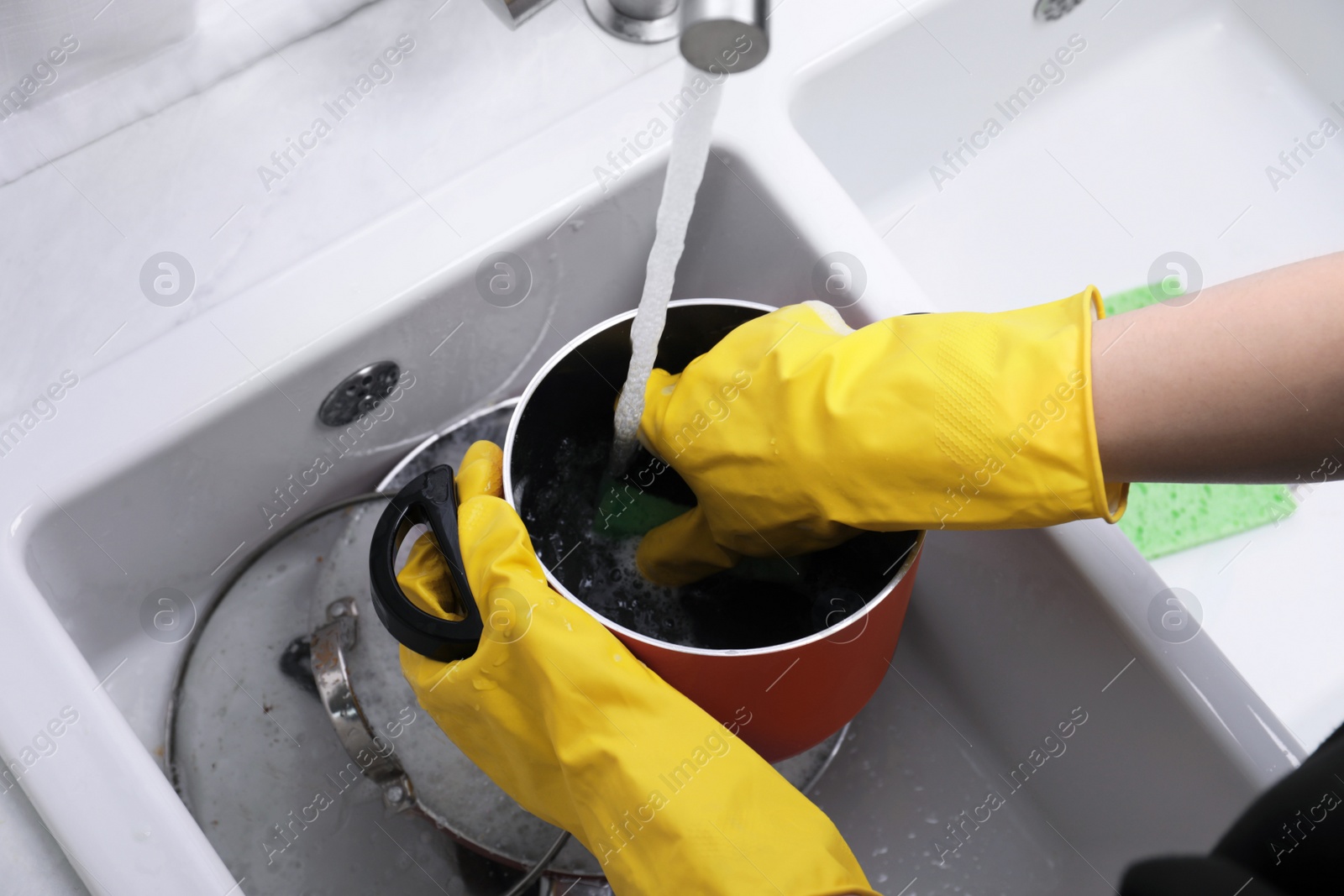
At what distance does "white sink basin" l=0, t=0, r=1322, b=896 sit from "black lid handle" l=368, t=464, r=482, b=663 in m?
0.13

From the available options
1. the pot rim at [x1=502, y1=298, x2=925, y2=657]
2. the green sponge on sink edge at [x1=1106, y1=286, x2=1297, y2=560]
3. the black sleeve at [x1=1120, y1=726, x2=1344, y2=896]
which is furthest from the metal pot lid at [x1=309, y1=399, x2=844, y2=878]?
the green sponge on sink edge at [x1=1106, y1=286, x2=1297, y2=560]

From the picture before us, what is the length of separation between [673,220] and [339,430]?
1.04 feet

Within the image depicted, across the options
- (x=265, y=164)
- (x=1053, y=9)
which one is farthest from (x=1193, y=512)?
(x=265, y=164)

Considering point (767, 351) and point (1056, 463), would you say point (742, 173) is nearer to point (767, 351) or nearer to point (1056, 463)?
point (767, 351)

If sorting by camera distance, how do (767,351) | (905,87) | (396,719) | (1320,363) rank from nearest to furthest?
(1320,363), (767,351), (396,719), (905,87)

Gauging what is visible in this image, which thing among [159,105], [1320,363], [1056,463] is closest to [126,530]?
[159,105]

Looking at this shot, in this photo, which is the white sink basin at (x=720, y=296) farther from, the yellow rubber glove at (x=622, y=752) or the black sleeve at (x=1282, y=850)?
the yellow rubber glove at (x=622, y=752)

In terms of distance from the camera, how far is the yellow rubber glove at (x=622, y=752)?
1.46 ft

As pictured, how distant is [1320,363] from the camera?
0.39 m

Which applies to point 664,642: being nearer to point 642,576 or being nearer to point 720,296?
point 642,576

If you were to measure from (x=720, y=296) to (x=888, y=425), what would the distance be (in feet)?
1.02

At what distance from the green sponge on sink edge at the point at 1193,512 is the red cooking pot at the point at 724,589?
1.13ft

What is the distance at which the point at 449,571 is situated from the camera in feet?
1.74

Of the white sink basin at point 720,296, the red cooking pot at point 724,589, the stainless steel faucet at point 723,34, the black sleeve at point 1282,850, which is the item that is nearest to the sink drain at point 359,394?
the white sink basin at point 720,296
